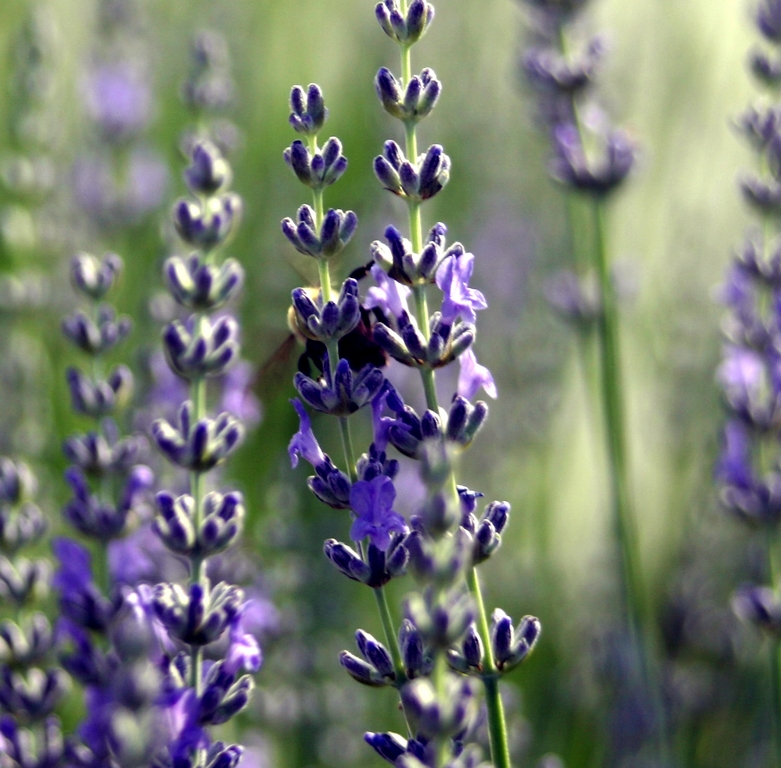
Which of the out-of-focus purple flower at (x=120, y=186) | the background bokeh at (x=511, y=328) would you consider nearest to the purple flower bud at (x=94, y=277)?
the background bokeh at (x=511, y=328)

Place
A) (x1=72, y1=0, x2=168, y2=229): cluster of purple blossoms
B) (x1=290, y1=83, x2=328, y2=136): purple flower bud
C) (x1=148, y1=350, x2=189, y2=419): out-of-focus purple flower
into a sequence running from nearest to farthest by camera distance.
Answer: (x1=290, y1=83, x2=328, y2=136): purple flower bud < (x1=148, y1=350, x2=189, y2=419): out-of-focus purple flower < (x1=72, y1=0, x2=168, y2=229): cluster of purple blossoms

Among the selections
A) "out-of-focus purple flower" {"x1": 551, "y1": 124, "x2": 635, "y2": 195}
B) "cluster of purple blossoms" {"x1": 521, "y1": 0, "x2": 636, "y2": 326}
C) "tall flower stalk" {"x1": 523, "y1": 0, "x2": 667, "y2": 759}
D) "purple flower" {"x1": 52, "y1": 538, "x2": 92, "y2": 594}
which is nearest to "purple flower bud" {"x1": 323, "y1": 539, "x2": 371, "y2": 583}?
"purple flower" {"x1": 52, "y1": 538, "x2": 92, "y2": 594}

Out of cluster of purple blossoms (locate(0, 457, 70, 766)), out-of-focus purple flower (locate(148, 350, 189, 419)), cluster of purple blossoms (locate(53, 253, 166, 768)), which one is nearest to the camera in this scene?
cluster of purple blossoms (locate(53, 253, 166, 768))

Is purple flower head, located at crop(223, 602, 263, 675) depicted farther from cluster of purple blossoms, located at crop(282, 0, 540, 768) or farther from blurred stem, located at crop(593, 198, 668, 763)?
blurred stem, located at crop(593, 198, 668, 763)

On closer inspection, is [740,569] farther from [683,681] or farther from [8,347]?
[8,347]

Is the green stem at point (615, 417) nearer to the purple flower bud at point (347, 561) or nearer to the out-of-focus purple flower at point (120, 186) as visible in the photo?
the purple flower bud at point (347, 561)

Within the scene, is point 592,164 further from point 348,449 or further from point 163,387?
point 348,449

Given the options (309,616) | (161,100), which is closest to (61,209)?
(161,100)

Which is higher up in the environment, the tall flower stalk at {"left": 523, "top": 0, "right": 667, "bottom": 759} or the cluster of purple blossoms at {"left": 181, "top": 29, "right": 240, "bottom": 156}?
the cluster of purple blossoms at {"left": 181, "top": 29, "right": 240, "bottom": 156}
